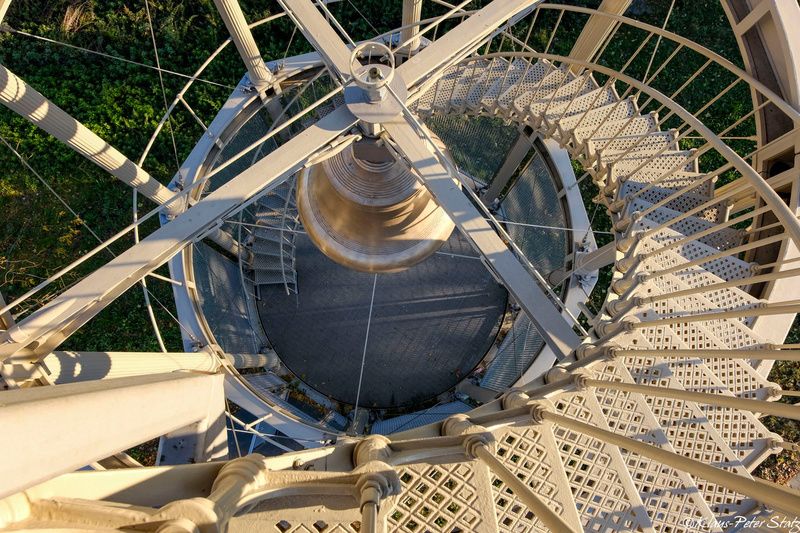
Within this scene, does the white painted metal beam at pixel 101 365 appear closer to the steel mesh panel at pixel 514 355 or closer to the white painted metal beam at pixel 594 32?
the steel mesh panel at pixel 514 355

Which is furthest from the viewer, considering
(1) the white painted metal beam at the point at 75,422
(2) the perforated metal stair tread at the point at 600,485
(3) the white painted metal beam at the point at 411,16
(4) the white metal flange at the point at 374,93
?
(3) the white painted metal beam at the point at 411,16

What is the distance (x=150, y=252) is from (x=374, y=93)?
210cm

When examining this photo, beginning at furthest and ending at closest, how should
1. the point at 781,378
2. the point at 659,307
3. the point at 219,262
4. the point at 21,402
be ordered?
the point at 781,378 < the point at 219,262 < the point at 659,307 < the point at 21,402

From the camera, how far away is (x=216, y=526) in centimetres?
163

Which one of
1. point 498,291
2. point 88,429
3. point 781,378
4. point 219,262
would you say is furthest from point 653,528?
point 781,378

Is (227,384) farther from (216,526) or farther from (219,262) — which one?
(216,526)

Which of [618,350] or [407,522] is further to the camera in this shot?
[618,350]

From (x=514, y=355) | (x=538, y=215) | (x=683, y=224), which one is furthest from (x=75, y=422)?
(x=538, y=215)

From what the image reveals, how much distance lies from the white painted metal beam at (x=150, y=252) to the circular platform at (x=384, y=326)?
18.9ft

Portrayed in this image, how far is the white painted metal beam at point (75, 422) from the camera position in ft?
3.94

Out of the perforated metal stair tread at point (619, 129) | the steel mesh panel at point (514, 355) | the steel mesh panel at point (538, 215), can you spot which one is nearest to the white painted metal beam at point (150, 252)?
the perforated metal stair tread at point (619, 129)

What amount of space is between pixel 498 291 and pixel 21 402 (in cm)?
910

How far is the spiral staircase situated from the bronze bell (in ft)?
0.52

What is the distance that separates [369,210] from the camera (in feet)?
12.2
